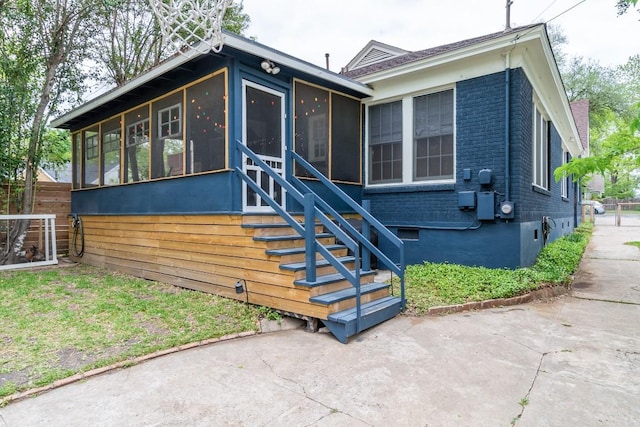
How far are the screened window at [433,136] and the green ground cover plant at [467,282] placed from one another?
61.9 inches

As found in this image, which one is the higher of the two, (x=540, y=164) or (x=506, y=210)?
(x=540, y=164)

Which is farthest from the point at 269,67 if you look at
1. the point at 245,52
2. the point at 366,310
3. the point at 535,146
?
the point at 535,146

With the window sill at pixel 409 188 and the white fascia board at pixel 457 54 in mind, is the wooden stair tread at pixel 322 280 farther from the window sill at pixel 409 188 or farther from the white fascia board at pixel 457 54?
the white fascia board at pixel 457 54

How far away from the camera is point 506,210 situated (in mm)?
5246

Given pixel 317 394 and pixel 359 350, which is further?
pixel 359 350

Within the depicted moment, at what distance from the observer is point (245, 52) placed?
15.2 ft

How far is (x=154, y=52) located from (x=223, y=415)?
1256 cm

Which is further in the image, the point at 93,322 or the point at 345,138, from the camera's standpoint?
the point at 345,138

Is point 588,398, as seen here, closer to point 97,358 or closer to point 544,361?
point 544,361

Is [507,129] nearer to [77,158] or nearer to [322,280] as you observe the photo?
[322,280]

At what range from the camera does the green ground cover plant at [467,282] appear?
4.51 meters

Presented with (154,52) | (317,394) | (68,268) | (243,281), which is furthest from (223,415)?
(154,52)

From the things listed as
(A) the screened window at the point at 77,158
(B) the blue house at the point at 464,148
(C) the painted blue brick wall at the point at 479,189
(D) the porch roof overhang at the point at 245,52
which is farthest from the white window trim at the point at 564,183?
(A) the screened window at the point at 77,158

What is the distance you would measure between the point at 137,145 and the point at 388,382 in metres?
5.89
